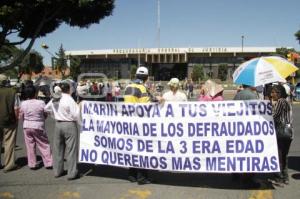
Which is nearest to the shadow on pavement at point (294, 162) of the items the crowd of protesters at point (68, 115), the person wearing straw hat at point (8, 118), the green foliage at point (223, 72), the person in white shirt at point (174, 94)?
the crowd of protesters at point (68, 115)

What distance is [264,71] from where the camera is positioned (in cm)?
620

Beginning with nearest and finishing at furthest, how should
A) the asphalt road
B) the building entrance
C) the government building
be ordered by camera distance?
the asphalt road < the government building < the building entrance

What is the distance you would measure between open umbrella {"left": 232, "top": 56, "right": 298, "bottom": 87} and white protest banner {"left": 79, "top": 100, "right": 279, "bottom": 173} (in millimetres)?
332

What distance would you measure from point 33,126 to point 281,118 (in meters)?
4.24

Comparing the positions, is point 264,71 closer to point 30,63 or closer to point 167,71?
point 30,63

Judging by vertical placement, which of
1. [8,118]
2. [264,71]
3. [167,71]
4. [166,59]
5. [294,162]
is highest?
[166,59]

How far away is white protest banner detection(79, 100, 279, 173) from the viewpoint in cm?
618

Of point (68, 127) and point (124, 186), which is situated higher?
point (68, 127)

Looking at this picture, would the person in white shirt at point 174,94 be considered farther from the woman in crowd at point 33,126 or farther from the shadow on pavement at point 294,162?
the shadow on pavement at point 294,162

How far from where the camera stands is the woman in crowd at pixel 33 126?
7.45m

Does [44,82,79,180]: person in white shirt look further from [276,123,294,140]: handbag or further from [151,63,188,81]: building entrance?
[151,63,188,81]: building entrance

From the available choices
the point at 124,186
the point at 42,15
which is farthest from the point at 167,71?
the point at 124,186

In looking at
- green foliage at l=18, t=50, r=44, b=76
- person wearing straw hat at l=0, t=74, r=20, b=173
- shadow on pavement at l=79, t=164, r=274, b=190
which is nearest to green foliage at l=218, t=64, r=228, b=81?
green foliage at l=18, t=50, r=44, b=76

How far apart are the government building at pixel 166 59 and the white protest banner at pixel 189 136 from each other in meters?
87.6
